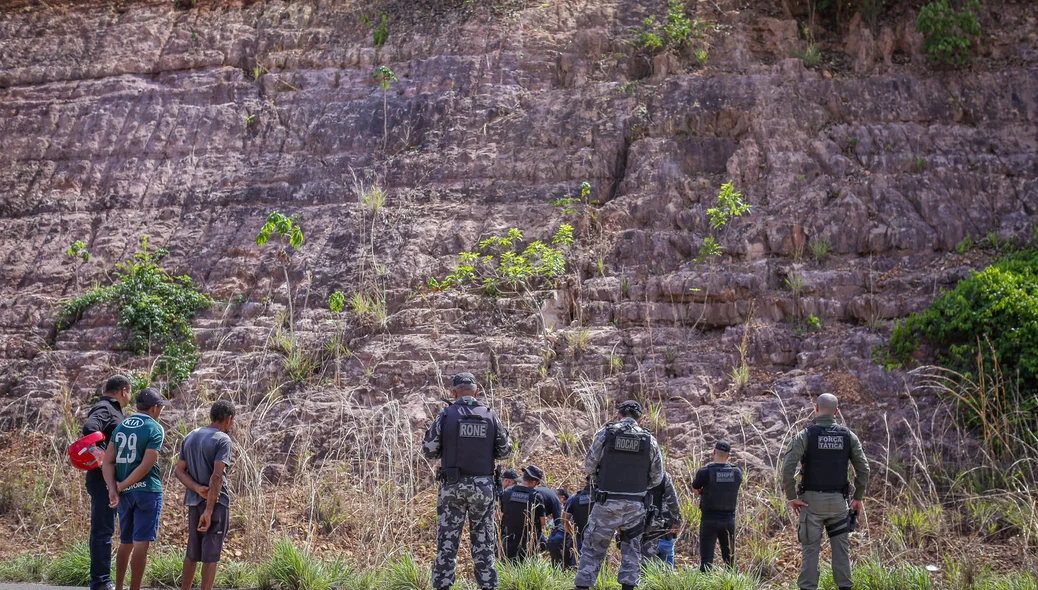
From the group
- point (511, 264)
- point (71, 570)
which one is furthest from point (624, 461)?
point (511, 264)

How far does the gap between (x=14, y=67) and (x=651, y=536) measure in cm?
1596

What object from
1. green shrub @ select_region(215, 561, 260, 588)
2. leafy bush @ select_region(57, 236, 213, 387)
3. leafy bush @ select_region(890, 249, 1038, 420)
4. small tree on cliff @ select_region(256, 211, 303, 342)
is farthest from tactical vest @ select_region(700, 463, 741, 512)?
leafy bush @ select_region(57, 236, 213, 387)

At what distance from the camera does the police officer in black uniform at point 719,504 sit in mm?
9336

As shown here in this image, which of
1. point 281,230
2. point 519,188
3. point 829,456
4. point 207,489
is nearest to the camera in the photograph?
point 207,489

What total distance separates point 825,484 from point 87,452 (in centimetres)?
614

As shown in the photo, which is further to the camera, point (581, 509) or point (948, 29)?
point (948, 29)

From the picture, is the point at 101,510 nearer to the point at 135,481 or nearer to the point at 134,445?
the point at 135,481

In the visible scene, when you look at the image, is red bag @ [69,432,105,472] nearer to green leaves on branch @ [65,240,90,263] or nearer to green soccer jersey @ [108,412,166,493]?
green soccer jersey @ [108,412,166,493]

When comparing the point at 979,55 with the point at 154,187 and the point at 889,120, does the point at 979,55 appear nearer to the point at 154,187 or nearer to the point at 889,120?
the point at 889,120

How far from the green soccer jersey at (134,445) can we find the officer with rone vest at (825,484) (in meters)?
5.29

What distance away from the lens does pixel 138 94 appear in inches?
683

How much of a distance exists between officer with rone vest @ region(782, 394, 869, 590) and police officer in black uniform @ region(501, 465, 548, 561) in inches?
101

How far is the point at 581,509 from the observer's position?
9.52m

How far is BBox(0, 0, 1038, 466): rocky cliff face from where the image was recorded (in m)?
12.5
